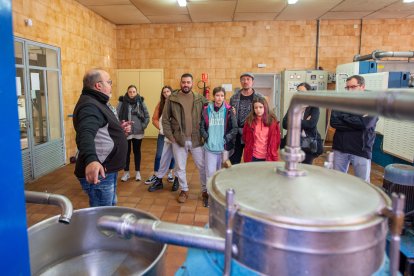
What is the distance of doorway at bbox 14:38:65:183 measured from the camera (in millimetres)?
4852

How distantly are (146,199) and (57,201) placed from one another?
3010 mm

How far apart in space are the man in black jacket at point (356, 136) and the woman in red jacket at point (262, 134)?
25.4 inches

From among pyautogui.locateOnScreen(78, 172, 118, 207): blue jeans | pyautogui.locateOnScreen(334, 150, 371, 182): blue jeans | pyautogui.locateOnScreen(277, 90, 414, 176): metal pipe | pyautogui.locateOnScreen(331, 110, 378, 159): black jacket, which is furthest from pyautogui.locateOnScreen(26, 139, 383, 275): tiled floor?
pyautogui.locateOnScreen(277, 90, 414, 176): metal pipe

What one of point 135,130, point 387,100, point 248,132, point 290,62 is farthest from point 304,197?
point 290,62

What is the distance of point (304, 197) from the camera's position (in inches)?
33.1

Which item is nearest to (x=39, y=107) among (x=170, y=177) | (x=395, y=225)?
(x=170, y=177)

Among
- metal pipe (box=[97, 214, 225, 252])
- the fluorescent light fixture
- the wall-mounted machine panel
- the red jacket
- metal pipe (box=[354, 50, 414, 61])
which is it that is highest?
the fluorescent light fixture

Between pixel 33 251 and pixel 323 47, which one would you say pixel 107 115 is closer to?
pixel 33 251

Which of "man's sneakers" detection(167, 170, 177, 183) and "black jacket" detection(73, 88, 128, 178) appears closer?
"black jacket" detection(73, 88, 128, 178)

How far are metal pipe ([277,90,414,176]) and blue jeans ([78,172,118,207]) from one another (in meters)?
1.63

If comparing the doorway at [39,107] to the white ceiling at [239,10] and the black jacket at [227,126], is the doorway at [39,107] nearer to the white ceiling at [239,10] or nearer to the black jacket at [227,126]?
the white ceiling at [239,10]

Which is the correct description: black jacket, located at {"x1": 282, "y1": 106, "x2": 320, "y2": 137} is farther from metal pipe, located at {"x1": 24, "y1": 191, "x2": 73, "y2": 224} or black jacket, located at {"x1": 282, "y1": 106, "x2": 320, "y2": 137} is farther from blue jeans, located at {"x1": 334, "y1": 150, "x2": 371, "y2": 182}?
metal pipe, located at {"x1": 24, "y1": 191, "x2": 73, "y2": 224}

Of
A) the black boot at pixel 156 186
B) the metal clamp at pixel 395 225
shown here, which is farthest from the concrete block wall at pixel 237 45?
the metal clamp at pixel 395 225

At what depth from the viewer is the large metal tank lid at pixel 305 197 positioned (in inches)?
30.1
